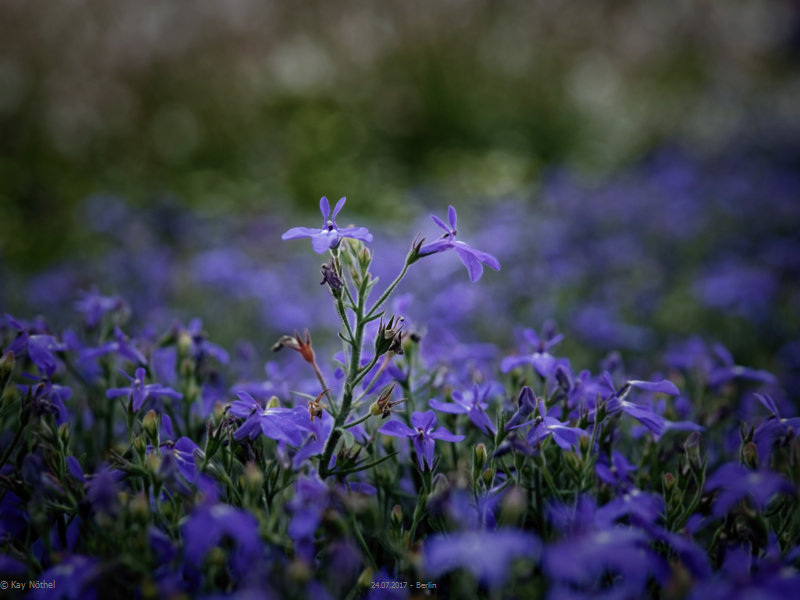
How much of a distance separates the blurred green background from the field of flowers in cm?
315

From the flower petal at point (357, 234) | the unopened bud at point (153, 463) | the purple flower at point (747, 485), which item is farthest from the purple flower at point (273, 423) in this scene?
the purple flower at point (747, 485)

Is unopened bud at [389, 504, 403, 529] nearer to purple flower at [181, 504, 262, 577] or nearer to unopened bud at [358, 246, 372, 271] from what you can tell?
purple flower at [181, 504, 262, 577]

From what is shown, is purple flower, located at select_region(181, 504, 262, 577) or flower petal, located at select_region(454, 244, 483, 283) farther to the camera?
flower petal, located at select_region(454, 244, 483, 283)

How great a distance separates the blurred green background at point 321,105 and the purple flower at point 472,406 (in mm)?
3998

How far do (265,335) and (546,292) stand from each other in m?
1.48

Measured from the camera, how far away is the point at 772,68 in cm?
1203

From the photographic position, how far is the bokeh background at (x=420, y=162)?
3.43 meters

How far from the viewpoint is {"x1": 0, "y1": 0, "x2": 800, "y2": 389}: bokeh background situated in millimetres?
3432

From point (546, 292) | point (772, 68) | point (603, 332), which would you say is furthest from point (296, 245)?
point (772, 68)

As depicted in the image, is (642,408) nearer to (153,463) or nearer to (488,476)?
(488,476)

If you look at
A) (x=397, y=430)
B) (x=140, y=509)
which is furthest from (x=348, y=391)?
(x=140, y=509)

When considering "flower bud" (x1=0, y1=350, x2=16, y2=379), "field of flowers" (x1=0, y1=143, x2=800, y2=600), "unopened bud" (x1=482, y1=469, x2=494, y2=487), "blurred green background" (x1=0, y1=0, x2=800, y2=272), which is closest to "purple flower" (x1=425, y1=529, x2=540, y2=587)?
"field of flowers" (x1=0, y1=143, x2=800, y2=600)

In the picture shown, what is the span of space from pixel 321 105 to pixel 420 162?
131 centimetres

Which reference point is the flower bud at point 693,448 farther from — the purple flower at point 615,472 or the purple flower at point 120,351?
the purple flower at point 120,351
